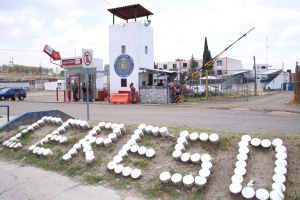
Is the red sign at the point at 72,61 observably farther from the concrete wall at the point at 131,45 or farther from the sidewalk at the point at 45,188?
the sidewalk at the point at 45,188

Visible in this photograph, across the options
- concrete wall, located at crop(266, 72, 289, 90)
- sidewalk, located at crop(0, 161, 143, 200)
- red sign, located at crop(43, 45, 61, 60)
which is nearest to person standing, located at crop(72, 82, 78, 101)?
red sign, located at crop(43, 45, 61, 60)

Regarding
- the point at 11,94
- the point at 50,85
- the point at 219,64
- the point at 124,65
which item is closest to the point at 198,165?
the point at 124,65

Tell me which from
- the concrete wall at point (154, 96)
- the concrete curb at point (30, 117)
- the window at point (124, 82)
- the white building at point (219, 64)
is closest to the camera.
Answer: the concrete curb at point (30, 117)

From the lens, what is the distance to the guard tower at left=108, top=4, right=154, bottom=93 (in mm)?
22456

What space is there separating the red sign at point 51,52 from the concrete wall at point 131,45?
7.16m

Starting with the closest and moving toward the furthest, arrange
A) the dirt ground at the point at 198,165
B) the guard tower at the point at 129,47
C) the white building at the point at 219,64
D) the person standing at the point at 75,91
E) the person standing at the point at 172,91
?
the dirt ground at the point at 198,165 → the person standing at the point at 172,91 → the guard tower at the point at 129,47 → the person standing at the point at 75,91 → the white building at the point at 219,64

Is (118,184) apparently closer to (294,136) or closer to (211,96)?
(294,136)

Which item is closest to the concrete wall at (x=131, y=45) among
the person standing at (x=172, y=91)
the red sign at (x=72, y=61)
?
the person standing at (x=172, y=91)

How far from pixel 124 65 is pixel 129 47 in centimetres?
160

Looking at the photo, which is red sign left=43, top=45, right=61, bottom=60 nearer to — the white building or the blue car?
the blue car

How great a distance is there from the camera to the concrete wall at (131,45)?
73.7ft

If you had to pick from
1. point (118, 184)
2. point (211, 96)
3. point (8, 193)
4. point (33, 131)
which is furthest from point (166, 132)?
point (211, 96)

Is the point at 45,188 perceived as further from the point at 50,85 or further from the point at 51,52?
the point at 50,85

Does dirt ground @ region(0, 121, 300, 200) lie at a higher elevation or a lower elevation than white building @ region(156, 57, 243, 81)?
lower
